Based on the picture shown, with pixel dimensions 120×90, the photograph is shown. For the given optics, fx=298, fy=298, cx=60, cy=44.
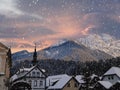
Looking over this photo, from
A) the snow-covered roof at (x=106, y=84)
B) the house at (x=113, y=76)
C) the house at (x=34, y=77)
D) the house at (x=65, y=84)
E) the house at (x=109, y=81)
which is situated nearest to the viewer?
the snow-covered roof at (x=106, y=84)

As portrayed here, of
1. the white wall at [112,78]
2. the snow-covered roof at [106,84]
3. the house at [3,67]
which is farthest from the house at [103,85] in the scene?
the house at [3,67]

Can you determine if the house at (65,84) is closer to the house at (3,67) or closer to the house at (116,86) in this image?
the house at (116,86)

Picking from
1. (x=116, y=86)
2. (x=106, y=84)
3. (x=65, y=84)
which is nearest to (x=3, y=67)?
(x=116, y=86)

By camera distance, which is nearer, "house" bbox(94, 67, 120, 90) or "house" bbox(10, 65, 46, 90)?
"house" bbox(94, 67, 120, 90)

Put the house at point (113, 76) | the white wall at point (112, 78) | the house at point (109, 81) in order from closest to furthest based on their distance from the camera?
the house at point (109, 81) < the house at point (113, 76) < the white wall at point (112, 78)

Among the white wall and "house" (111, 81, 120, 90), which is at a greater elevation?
the white wall

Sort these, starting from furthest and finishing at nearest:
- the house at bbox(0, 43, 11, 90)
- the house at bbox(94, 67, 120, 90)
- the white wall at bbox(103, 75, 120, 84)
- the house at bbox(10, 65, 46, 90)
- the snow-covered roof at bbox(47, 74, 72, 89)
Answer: the house at bbox(10, 65, 46, 90)
the snow-covered roof at bbox(47, 74, 72, 89)
the white wall at bbox(103, 75, 120, 84)
the house at bbox(94, 67, 120, 90)
the house at bbox(0, 43, 11, 90)

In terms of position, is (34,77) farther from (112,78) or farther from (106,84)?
(112,78)

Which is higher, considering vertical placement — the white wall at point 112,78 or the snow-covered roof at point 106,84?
the white wall at point 112,78

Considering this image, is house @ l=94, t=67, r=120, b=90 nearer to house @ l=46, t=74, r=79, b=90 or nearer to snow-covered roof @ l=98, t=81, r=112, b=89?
snow-covered roof @ l=98, t=81, r=112, b=89

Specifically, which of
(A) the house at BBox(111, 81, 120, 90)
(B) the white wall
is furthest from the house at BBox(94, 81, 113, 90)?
(A) the house at BBox(111, 81, 120, 90)

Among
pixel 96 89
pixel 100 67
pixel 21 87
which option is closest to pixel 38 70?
pixel 96 89

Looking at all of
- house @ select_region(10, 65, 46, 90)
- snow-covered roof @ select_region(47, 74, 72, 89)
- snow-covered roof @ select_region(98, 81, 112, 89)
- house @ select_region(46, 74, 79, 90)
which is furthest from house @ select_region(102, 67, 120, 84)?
house @ select_region(10, 65, 46, 90)

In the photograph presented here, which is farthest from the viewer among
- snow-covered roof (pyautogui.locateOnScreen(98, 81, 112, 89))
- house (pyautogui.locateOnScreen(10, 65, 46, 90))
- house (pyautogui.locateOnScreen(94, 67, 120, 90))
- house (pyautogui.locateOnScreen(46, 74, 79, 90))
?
house (pyautogui.locateOnScreen(10, 65, 46, 90))
